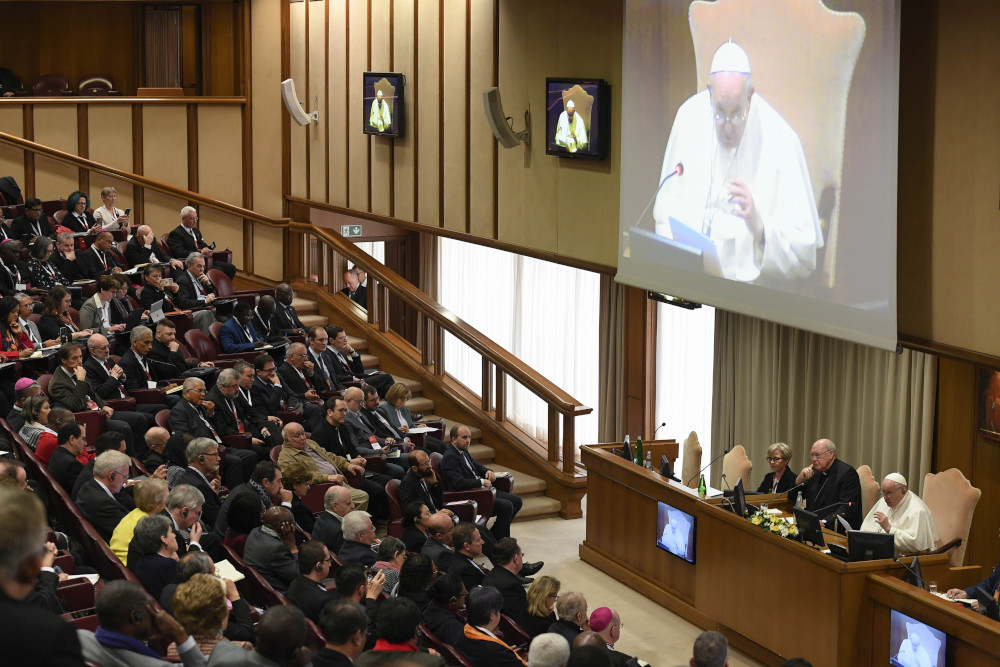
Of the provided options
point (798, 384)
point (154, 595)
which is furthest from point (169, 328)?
point (798, 384)

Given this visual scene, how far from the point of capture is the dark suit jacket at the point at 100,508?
5.65 meters

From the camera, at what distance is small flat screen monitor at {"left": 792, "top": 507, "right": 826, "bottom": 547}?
6297mm

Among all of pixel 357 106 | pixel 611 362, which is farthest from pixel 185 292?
pixel 611 362

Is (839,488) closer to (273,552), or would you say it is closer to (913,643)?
(913,643)

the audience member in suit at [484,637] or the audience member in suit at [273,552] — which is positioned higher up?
the audience member in suit at [273,552]

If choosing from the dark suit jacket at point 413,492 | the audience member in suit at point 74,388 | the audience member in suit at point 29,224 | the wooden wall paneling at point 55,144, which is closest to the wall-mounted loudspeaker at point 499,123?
the dark suit jacket at point 413,492

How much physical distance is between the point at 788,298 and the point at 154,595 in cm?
370

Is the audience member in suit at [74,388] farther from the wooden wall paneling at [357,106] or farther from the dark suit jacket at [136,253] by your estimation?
the wooden wall paneling at [357,106]

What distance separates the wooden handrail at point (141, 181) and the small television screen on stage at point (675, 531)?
6.52m

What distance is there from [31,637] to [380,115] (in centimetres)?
992

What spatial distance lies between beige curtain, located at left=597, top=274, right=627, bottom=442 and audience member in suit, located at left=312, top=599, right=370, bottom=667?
7.79 m

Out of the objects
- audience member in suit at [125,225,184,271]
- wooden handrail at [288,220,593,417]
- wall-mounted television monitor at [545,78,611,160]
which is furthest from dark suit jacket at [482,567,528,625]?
audience member in suit at [125,225,184,271]

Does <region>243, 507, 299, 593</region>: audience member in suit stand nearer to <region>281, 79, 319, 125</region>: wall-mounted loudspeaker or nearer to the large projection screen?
the large projection screen

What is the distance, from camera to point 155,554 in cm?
491
